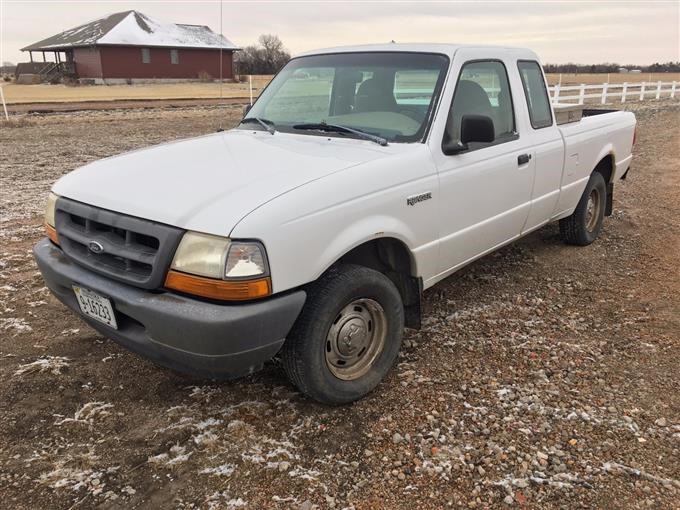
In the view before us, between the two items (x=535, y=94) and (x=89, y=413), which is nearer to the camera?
(x=89, y=413)

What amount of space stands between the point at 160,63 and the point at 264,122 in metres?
54.1

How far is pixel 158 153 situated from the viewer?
344 centimetres

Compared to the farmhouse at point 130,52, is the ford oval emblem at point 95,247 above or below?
below

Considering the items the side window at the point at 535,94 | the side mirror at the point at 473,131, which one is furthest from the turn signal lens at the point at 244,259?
the side window at the point at 535,94

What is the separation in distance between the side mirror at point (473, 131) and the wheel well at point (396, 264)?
705 millimetres

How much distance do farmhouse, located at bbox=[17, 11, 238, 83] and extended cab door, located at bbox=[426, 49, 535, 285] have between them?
51782 millimetres

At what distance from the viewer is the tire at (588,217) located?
18.1ft

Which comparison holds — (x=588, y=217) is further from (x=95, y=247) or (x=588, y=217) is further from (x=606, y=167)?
(x=95, y=247)

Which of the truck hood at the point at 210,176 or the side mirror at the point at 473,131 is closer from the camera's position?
the truck hood at the point at 210,176

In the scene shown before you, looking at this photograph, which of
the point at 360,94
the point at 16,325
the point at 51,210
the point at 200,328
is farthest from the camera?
the point at 16,325

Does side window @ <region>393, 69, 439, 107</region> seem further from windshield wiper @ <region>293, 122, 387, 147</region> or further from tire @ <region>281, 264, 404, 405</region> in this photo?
tire @ <region>281, 264, 404, 405</region>

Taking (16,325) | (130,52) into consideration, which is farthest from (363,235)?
(130,52)

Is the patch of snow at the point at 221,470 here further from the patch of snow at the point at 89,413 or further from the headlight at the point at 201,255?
the headlight at the point at 201,255

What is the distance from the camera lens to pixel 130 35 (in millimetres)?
51812
